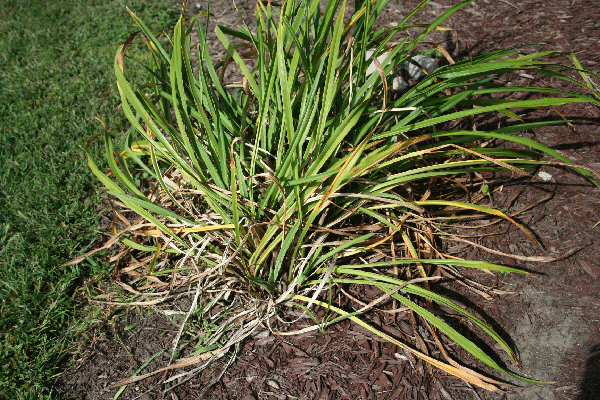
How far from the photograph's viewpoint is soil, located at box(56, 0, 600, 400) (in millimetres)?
1767

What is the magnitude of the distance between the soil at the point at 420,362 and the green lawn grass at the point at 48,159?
0.90 feet

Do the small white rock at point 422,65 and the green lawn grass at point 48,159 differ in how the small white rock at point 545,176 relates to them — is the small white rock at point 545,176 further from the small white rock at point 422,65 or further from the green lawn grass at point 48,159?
the green lawn grass at point 48,159

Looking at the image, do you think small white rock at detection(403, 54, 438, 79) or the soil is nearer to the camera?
the soil

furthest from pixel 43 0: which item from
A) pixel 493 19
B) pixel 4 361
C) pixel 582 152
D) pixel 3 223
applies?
pixel 582 152

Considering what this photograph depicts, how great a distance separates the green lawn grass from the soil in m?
0.27

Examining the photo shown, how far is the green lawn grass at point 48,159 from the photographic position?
2.07m

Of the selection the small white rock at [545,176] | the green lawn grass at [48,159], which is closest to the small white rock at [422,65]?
the small white rock at [545,176]

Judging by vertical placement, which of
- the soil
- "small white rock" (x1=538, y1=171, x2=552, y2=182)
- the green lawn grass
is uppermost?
the green lawn grass

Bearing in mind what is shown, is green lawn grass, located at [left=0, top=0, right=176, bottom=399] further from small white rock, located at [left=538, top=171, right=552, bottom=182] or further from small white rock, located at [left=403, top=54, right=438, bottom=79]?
small white rock, located at [left=538, top=171, right=552, bottom=182]

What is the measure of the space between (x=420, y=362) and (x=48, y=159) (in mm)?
2891

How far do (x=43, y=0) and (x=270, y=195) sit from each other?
4.90 m

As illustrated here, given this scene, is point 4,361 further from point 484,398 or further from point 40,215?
point 484,398

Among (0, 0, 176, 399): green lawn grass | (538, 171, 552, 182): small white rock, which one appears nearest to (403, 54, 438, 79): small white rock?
(538, 171, 552, 182): small white rock

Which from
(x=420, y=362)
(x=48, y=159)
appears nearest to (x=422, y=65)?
(x=420, y=362)
